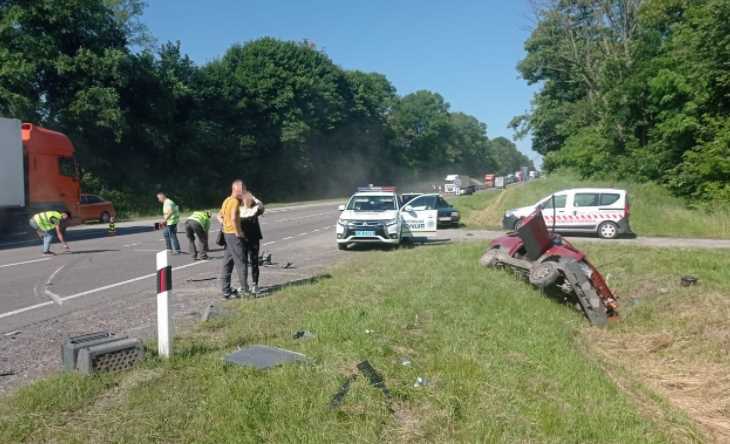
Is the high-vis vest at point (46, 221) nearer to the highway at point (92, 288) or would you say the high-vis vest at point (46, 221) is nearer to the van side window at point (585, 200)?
the highway at point (92, 288)

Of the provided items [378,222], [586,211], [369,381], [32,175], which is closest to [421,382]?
[369,381]

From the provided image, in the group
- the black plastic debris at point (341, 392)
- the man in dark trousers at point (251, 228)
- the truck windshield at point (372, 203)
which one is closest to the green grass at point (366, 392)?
the black plastic debris at point (341, 392)

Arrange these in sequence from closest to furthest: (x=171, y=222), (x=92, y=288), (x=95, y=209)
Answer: (x=92, y=288) < (x=171, y=222) < (x=95, y=209)

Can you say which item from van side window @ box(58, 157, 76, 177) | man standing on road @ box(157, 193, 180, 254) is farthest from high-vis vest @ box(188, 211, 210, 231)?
van side window @ box(58, 157, 76, 177)

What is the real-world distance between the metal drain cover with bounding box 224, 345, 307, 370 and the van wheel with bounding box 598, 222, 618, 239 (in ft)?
57.6

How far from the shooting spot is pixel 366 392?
4.78 metres

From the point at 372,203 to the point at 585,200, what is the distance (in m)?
8.09

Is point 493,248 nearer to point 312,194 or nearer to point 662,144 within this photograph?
point 662,144

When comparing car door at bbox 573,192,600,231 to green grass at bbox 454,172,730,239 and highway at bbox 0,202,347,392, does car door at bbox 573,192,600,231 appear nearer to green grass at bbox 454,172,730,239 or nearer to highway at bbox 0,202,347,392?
green grass at bbox 454,172,730,239

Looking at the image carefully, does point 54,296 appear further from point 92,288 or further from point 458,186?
point 458,186

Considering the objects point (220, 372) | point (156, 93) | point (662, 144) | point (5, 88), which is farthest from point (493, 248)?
point (156, 93)

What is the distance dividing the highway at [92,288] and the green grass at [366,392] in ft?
3.79

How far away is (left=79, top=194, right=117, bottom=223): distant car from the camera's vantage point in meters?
29.8

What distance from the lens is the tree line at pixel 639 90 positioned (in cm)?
2616
